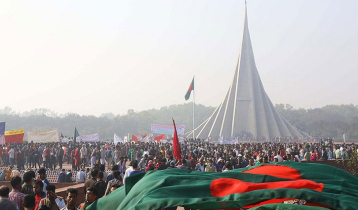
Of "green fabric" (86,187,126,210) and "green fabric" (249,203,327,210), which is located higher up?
"green fabric" (249,203,327,210)

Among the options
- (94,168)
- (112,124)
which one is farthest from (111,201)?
(112,124)

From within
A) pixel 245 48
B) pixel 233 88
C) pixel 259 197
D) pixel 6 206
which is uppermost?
pixel 245 48

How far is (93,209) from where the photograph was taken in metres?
3.36

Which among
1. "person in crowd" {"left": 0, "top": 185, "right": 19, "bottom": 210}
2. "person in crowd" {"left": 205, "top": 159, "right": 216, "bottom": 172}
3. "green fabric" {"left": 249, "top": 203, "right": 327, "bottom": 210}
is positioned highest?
"green fabric" {"left": 249, "top": 203, "right": 327, "bottom": 210}

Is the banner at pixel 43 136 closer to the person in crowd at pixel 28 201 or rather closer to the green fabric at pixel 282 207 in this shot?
the person in crowd at pixel 28 201

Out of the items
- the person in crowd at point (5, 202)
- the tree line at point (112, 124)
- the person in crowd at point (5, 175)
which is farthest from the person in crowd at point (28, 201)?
the tree line at point (112, 124)

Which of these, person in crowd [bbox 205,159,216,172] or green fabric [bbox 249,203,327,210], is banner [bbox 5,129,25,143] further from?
green fabric [bbox 249,203,327,210]

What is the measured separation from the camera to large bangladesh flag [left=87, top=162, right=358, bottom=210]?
2477mm

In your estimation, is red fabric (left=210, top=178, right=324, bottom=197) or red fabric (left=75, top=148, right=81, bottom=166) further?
red fabric (left=75, top=148, right=81, bottom=166)

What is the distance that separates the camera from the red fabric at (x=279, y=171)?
10.2 ft

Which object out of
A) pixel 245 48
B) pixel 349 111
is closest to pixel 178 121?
pixel 349 111

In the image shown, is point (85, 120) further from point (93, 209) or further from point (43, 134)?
point (93, 209)

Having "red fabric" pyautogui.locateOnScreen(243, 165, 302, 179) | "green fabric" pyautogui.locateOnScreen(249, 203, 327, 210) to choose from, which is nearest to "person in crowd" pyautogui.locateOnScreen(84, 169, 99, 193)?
"red fabric" pyautogui.locateOnScreen(243, 165, 302, 179)

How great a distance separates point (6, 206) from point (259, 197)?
2.90 m
